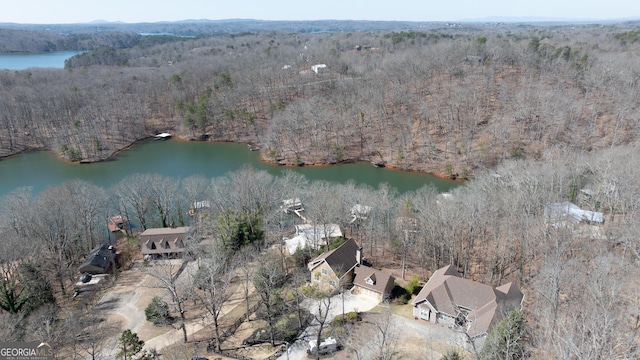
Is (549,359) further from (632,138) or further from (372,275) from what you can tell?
(632,138)

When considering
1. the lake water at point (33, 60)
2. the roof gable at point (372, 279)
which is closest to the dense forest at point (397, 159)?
the roof gable at point (372, 279)

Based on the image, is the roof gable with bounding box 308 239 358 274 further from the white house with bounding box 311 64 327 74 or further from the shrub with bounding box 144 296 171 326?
the white house with bounding box 311 64 327 74

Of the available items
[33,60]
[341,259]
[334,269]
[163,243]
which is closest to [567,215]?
[341,259]

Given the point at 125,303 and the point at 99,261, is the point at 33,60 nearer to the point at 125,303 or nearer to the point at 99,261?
the point at 99,261

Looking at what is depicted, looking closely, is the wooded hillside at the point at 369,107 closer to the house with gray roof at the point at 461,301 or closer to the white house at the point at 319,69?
the white house at the point at 319,69

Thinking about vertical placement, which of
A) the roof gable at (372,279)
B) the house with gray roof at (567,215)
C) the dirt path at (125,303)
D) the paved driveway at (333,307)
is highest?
the house with gray roof at (567,215)

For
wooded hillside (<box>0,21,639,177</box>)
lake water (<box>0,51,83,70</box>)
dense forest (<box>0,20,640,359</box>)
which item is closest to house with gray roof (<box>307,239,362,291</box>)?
dense forest (<box>0,20,640,359</box>)
